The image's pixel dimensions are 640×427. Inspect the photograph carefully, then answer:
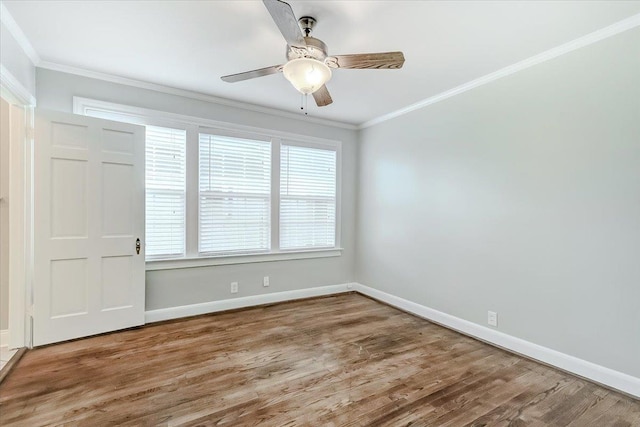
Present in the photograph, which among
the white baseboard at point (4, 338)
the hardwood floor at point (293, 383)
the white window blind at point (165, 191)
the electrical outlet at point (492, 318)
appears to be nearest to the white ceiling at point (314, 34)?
the white window blind at point (165, 191)

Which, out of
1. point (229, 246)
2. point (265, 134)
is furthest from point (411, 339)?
point (265, 134)

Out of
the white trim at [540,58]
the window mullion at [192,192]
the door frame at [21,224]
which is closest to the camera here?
the white trim at [540,58]

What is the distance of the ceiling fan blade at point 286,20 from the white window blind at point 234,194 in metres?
2.16

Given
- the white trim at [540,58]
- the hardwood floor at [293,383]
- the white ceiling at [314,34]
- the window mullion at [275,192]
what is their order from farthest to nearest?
the window mullion at [275,192]
the white trim at [540,58]
the white ceiling at [314,34]
the hardwood floor at [293,383]

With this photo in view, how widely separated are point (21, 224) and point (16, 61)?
4.39 ft

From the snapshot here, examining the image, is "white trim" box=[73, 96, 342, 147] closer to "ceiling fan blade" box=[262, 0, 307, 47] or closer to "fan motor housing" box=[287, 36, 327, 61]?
"fan motor housing" box=[287, 36, 327, 61]

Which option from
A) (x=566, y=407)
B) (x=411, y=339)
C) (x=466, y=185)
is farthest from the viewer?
(x=466, y=185)

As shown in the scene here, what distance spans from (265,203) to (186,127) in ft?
4.31

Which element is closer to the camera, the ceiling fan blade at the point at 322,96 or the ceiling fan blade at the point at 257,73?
the ceiling fan blade at the point at 257,73

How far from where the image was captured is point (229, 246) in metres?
3.86

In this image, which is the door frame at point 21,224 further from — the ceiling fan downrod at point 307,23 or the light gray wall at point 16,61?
the ceiling fan downrod at point 307,23

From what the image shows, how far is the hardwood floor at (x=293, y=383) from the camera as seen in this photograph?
188 centimetres

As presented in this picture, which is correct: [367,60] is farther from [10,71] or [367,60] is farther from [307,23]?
[10,71]

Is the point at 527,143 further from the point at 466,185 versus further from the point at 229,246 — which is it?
the point at 229,246
